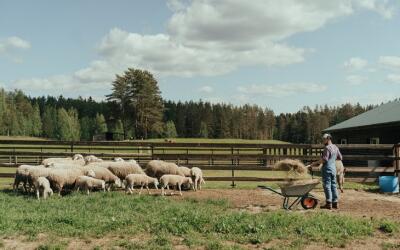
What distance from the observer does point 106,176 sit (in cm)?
1510

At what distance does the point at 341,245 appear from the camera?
8.45m

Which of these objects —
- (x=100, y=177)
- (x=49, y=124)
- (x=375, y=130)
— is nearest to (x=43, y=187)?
(x=100, y=177)

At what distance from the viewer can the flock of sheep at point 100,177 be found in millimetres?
14031

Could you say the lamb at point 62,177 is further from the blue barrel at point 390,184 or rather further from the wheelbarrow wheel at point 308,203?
the blue barrel at point 390,184

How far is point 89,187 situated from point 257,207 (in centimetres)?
529

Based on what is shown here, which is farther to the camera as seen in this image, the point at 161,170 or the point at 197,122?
the point at 197,122

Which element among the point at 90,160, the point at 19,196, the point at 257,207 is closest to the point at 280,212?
the point at 257,207

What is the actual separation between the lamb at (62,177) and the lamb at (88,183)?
0.22 meters

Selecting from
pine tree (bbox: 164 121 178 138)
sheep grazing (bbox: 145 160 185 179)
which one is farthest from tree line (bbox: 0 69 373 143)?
sheep grazing (bbox: 145 160 185 179)

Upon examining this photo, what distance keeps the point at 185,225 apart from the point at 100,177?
6486 mm

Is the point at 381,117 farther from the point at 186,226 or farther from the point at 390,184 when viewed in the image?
the point at 186,226

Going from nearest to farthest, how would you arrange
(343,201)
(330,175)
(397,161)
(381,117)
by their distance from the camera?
(330,175), (343,201), (397,161), (381,117)

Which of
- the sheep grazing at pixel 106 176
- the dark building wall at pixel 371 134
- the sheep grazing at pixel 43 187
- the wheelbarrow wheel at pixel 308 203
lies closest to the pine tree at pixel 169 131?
the dark building wall at pixel 371 134

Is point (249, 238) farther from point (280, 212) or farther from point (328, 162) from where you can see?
point (328, 162)
